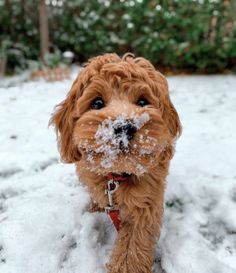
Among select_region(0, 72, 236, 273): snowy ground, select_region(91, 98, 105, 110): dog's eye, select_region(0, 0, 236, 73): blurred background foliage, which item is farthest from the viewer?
select_region(0, 0, 236, 73): blurred background foliage

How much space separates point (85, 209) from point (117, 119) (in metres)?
1.32

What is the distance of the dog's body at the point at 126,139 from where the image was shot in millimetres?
2471

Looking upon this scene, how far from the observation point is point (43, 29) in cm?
823

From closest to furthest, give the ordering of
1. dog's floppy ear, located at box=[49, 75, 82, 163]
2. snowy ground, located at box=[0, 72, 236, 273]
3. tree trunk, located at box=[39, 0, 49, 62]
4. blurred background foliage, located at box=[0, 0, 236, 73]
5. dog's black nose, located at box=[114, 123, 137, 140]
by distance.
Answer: dog's black nose, located at box=[114, 123, 137, 140] → dog's floppy ear, located at box=[49, 75, 82, 163] → snowy ground, located at box=[0, 72, 236, 273] → blurred background foliage, located at box=[0, 0, 236, 73] → tree trunk, located at box=[39, 0, 49, 62]

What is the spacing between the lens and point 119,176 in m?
2.82

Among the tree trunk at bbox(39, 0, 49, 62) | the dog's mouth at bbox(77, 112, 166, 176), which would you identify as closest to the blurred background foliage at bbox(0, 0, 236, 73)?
the tree trunk at bbox(39, 0, 49, 62)

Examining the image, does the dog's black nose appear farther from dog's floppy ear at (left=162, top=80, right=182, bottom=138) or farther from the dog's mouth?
dog's floppy ear at (left=162, top=80, right=182, bottom=138)

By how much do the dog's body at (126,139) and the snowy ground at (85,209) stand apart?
0.86ft

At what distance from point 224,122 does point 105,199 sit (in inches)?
113

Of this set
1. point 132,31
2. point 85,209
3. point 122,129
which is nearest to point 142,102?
point 122,129

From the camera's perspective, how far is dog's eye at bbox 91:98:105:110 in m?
2.72

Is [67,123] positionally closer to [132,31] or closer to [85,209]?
[85,209]

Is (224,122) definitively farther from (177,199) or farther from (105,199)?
(105,199)

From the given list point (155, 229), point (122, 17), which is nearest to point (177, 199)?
point (155, 229)
